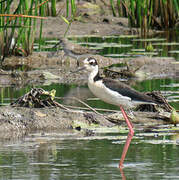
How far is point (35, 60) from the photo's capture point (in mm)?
14352

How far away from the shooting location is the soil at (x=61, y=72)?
299 inches

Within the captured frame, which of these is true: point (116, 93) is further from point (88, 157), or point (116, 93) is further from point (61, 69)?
point (61, 69)

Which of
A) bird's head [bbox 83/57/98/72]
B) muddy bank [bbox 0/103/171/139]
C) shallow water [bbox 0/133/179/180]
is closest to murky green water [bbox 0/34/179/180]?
shallow water [bbox 0/133/179/180]

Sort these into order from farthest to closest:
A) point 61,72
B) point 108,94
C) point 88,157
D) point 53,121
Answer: point 61,72 < point 53,121 < point 108,94 < point 88,157

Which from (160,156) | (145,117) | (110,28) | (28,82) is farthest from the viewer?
(110,28)

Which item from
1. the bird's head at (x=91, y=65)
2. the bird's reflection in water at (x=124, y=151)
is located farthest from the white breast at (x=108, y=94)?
the bird's reflection in water at (x=124, y=151)

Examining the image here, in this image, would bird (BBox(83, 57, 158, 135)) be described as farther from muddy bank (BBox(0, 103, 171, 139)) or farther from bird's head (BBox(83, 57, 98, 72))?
A: muddy bank (BBox(0, 103, 171, 139))

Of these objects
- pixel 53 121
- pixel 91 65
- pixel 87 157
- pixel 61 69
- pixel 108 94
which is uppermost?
pixel 91 65

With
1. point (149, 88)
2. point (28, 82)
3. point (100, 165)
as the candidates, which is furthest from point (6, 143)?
point (28, 82)

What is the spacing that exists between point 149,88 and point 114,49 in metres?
5.68

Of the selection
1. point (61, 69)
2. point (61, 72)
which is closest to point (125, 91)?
point (61, 72)

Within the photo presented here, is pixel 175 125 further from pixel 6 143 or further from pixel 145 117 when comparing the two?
pixel 6 143

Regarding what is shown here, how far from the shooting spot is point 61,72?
13.1 meters

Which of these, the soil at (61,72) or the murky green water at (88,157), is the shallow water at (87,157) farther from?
the soil at (61,72)
